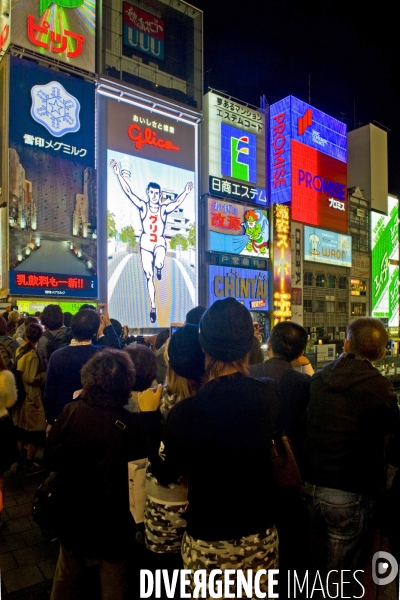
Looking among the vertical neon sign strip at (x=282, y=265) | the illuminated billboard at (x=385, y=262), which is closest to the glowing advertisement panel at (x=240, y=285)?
the vertical neon sign strip at (x=282, y=265)

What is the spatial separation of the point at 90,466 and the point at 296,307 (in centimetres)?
2748

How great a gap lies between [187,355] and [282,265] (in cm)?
2582

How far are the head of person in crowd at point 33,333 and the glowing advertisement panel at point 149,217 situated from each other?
13.8m

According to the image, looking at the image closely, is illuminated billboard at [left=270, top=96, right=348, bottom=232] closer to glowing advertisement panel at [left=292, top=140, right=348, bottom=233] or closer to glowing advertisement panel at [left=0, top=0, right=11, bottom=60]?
glowing advertisement panel at [left=292, top=140, right=348, bottom=233]

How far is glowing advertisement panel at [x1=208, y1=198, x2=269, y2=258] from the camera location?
2402 cm

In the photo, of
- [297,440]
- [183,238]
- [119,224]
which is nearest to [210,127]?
[183,238]

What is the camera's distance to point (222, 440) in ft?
5.84

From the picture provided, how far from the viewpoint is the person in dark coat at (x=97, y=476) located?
8.21ft

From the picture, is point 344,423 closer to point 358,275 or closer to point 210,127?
point 210,127

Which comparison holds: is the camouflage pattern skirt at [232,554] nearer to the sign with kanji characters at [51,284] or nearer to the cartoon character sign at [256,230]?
the sign with kanji characters at [51,284]

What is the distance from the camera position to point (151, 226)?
68.4 ft

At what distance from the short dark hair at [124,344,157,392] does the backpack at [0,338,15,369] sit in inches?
127

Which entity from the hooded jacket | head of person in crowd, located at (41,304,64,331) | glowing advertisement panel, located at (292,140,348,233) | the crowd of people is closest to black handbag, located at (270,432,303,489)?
the crowd of people

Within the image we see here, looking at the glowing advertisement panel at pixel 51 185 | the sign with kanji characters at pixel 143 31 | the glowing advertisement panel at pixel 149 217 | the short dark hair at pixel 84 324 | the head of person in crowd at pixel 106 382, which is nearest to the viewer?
the head of person in crowd at pixel 106 382
